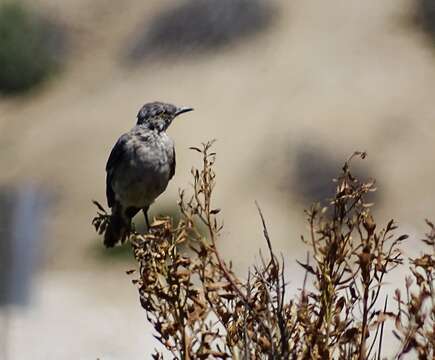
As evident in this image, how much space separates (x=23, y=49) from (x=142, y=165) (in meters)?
25.3

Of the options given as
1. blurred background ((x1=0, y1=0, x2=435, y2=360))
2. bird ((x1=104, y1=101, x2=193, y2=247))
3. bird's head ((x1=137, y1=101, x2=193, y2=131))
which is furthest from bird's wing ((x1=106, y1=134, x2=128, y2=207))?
blurred background ((x1=0, y1=0, x2=435, y2=360))

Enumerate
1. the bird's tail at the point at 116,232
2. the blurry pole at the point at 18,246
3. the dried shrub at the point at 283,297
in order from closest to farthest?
the dried shrub at the point at 283,297 < the bird's tail at the point at 116,232 < the blurry pole at the point at 18,246

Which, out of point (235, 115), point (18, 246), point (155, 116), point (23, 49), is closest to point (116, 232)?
point (155, 116)

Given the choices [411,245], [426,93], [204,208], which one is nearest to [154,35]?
[426,93]

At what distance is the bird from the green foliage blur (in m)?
23.5

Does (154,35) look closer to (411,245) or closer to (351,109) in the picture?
(351,109)

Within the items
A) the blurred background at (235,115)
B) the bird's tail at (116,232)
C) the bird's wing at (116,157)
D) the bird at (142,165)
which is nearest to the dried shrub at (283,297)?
the bird's tail at (116,232)

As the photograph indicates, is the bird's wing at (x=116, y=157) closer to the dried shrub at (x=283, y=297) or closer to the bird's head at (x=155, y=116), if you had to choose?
the bird's head at (x=155, y=116)

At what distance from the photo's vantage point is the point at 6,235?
1381cm

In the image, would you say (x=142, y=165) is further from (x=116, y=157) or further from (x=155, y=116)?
(x=155, y=116)

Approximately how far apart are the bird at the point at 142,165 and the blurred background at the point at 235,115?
25.8 feet

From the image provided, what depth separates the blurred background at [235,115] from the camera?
67.4ft

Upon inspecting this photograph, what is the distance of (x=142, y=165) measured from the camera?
698 centimetres

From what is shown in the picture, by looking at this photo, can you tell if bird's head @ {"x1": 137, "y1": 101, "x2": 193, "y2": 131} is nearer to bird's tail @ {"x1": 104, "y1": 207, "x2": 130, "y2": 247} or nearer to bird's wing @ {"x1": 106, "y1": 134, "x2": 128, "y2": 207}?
bird's wing @ {"x1": 106, "y1": 134, "x2": 128, "y2": 207}
